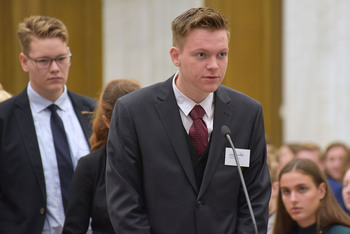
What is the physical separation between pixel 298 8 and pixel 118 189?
412 inches

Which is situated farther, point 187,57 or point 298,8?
point 298,8

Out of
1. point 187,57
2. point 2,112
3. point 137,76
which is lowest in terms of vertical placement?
point 137,76

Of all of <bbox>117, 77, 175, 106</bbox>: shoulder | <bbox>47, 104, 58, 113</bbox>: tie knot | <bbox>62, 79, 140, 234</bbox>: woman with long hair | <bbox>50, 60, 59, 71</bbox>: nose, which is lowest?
<bbox>62, 79, 140, 234</bbox>: woman with long hair

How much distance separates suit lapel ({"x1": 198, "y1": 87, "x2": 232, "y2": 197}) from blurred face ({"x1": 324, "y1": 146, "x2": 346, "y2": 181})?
17.8 ft

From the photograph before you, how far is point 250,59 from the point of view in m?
9.41

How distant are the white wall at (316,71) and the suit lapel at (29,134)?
742 cm

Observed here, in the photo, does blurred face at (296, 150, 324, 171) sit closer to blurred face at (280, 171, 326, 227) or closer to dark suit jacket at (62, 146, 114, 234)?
blurred face at (280, 171, 326, 227)

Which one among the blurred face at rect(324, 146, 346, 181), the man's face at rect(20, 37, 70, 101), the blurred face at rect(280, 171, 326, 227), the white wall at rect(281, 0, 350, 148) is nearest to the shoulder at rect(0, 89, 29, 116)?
the man's face at rect(20, 37, 70, 101)

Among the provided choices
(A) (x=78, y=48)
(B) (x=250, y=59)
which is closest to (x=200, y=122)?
Answer: (B) (x=250, y=59)

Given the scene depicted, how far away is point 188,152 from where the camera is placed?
125 inches

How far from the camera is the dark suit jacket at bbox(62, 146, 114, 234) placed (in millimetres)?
3921

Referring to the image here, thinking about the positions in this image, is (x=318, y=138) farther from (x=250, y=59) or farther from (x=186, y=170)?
(x=186, y=170)

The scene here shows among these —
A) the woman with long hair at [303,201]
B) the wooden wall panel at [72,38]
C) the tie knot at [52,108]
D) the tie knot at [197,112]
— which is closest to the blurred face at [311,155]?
the woman with long hair at [303,201]

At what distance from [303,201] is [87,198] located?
1601 millimetres
